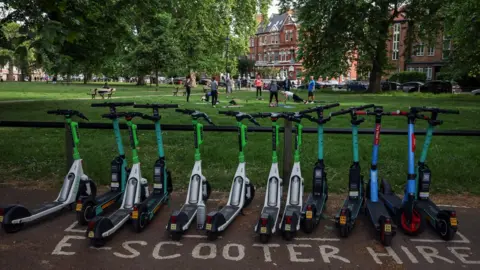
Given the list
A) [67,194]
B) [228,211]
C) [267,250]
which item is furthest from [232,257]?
[67,194]

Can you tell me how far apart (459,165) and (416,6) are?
32.8m

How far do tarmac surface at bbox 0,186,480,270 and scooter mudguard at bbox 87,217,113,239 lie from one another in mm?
177

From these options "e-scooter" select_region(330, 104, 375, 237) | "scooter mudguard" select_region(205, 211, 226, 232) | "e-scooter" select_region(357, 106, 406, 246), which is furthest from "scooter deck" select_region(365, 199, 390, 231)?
"scooter mudguard" select_region(205, 211, 226, 232)

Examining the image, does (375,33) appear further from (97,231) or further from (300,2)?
(97,231)

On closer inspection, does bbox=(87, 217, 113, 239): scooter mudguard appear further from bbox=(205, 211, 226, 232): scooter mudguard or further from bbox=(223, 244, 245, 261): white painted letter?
bbox=(223, 244, 245, 261): white painted letter

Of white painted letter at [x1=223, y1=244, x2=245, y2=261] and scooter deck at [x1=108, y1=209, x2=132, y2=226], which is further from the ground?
scooter deck at [x1=108, y1=209, x2=132, y2=226]

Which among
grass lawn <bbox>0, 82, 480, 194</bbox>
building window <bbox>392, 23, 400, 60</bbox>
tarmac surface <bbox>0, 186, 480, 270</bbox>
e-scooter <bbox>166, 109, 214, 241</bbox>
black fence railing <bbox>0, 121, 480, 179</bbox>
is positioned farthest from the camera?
building window <bbox>392, 23, 400, 60</bbox>

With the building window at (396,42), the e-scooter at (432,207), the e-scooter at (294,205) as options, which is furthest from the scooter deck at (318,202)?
the building window at (396,42)

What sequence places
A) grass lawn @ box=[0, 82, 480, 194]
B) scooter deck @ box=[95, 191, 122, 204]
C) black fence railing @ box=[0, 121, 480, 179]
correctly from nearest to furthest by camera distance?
scooter deck @ box=[95, 191, 122, 204] → black fence railing @ box=[0, 121, 480, 179] → grass lawn @ box=[0, 82, 480, 194]

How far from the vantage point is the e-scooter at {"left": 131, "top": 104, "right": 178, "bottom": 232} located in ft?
16.1

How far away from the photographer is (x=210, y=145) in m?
10.1

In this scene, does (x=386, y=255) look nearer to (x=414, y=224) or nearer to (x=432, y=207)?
(x=414, y=224)

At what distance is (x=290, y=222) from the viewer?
4691mm

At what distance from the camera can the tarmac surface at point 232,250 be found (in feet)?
13.8
